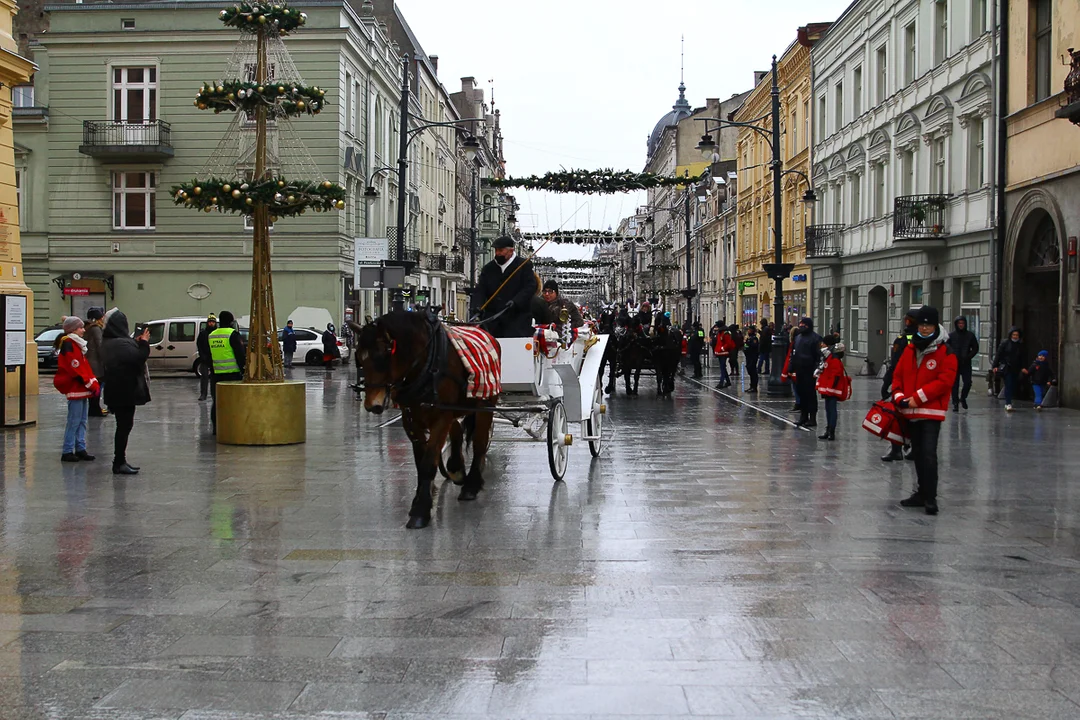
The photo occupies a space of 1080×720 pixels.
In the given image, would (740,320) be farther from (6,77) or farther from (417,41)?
(6,77)

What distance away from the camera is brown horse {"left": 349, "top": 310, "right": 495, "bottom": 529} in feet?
26.9

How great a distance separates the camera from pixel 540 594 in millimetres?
6352

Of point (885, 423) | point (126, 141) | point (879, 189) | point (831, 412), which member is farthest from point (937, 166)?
point (126, 141)

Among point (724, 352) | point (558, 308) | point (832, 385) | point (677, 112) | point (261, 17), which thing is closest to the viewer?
→ point (558, 308)

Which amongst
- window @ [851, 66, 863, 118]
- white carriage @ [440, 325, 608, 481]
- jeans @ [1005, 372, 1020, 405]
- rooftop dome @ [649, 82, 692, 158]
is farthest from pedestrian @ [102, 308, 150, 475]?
rooftop dome @ [649, 82, 692, 158]

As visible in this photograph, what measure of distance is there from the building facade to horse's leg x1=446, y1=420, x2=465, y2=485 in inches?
700

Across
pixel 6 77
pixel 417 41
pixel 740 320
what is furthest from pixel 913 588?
pixel 417 41

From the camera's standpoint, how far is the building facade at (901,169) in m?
25.6

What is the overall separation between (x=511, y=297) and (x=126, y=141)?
3346 cm

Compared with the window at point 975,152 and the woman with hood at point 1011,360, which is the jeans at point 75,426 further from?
the window at point 975,152

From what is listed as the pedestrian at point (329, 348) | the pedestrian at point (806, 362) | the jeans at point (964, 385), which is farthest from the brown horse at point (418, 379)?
the pedestrian at point (329, 348)

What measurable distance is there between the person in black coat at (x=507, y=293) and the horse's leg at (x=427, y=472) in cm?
204

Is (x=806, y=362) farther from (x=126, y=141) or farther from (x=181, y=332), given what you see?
(x=126, y=141)

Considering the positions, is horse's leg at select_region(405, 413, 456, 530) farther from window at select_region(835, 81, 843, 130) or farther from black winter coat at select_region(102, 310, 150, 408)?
window at select_region(835, 81, 843, 130)
